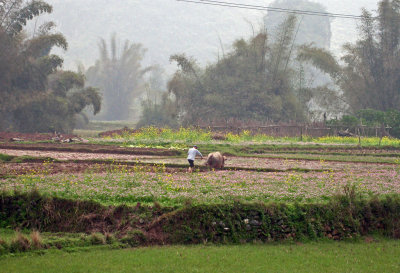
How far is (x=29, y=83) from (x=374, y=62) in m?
31.0

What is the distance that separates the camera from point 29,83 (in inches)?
1585

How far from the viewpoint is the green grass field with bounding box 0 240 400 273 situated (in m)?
8.05

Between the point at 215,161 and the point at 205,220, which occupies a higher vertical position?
the point at 215,161

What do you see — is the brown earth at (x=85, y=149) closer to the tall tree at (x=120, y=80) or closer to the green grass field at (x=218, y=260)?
the green grass field at (x=218, y=260)

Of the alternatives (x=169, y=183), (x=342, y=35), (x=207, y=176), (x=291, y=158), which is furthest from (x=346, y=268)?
(x=342, y=35)

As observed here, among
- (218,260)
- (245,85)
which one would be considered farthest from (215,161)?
(245,85)

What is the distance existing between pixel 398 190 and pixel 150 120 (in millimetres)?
45807

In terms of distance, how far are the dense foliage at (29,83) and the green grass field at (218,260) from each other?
31.8m

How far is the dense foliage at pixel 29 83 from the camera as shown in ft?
125

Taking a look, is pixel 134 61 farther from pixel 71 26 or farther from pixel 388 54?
pixel 71 26

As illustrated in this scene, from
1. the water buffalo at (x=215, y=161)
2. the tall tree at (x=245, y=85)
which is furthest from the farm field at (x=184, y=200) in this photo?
the tall tree at (x=245, y=85)

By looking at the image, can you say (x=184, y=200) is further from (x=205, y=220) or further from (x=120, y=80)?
(x=120, y=80)

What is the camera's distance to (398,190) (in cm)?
1231

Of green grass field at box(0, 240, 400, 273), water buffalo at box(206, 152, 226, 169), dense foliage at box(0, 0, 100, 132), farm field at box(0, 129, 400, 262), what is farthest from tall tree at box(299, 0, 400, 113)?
green grass field at box(0, 240, 400, 273)
